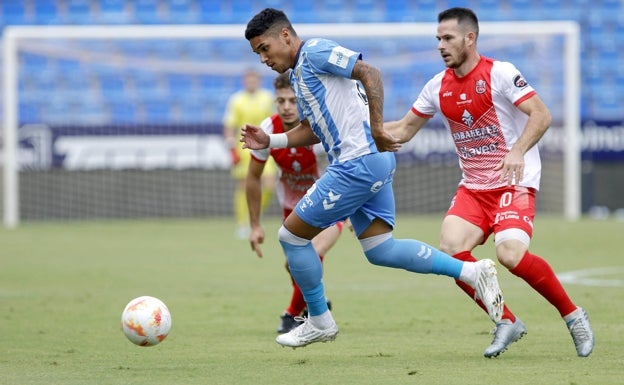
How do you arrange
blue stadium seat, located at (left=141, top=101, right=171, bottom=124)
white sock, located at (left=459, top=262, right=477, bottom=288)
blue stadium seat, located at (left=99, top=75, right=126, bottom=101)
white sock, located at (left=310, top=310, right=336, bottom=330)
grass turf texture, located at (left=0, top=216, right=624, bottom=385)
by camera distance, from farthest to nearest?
1. blue stadium seat, located at (left=141, top=101, right=171, bottom=124)
2. blue stadium seat, located at (left=99, top=75, right=126, bottom=101)
3. white sock, located at (left=310, top=310, right=336, bottom=330)
4. white sock, located at (left=459, top=262, right=477, bottom=288)
5. grass turf texture, located at (left=0, top=216, right=624, bottom=385)

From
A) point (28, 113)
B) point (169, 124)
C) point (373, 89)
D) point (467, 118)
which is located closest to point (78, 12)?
point (28, 113)

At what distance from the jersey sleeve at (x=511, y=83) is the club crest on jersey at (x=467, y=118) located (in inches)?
10.3

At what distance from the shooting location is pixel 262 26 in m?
6.94

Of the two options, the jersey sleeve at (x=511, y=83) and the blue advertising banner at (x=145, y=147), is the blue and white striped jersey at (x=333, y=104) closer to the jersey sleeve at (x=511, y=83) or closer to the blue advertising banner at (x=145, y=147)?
the jersey sleeve at (x=511, y=83)

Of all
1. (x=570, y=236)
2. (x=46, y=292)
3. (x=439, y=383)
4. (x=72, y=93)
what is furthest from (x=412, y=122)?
(x=72, y=93)

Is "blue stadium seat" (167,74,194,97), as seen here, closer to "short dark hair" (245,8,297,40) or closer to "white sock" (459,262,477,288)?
"short dark hair" (245,8,297,40)

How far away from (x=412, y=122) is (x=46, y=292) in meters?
5.05

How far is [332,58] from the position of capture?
6793 millimetres

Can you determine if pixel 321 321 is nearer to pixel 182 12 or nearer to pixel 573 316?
pixel 573 316

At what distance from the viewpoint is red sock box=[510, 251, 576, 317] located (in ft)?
23.5

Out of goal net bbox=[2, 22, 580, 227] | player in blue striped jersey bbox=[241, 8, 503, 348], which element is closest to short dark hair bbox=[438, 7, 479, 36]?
player in blue striped jersey bbox=[241, 8, 503, 348]

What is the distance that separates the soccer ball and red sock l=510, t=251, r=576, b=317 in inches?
84.6

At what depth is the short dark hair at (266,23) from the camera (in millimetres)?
6945

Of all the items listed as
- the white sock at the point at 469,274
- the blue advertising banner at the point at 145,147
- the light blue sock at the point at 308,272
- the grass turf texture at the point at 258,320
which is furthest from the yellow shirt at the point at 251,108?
the white sock at the point at 469,274
